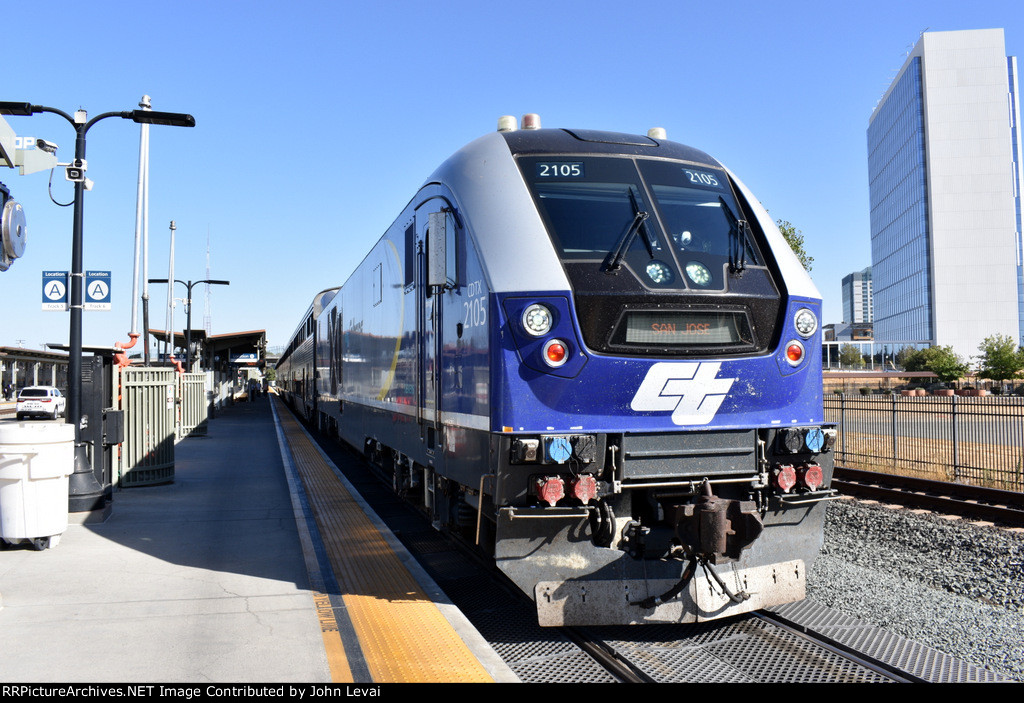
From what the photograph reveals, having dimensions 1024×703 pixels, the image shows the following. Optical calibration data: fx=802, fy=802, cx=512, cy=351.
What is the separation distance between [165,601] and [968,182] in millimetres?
98247

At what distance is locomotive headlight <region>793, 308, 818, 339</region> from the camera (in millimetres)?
5566

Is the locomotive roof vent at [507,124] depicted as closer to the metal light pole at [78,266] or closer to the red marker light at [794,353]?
the red marker light at [794,353]

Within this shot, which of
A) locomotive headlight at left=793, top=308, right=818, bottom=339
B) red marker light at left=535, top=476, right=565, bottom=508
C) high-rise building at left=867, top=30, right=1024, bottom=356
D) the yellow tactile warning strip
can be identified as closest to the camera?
the yellow tactile warning strip

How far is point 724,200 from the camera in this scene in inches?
238

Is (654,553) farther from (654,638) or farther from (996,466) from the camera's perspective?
(996,466)

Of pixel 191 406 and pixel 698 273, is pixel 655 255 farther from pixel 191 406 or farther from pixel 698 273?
pixel 191 406

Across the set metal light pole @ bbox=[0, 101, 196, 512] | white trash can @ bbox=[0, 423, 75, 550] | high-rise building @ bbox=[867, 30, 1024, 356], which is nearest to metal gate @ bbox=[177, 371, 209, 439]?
metal light pole @ bbox=[0, 101, 196, 512]

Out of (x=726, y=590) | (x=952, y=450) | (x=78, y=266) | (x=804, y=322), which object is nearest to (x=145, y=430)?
(x=78, y=266)

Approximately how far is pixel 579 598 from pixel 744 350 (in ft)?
6.37

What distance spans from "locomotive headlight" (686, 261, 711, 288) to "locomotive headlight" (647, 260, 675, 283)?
0.50ft

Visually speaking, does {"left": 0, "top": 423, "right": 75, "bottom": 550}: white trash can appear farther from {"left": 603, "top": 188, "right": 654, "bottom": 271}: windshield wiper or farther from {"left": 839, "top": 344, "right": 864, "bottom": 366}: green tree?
{"left": 839, "top": 344, "right": 864, "bottom": 366}: green tree

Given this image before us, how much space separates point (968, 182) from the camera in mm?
86812

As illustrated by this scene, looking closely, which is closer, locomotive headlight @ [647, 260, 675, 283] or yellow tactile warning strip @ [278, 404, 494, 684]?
yellow tactile warning strip @ [278, 404, 494, 684]

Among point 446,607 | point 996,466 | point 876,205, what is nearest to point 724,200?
point 446,607
